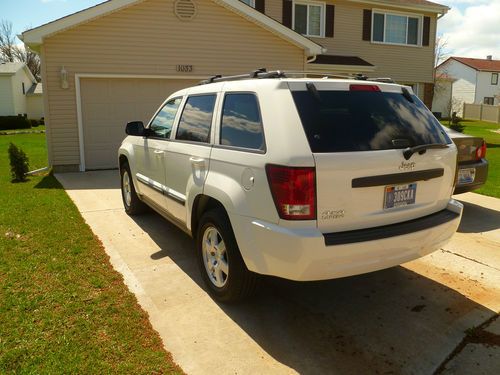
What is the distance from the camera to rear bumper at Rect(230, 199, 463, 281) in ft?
9.71

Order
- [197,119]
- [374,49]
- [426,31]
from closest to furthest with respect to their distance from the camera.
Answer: [197,119] → [374,49] → [426,31]

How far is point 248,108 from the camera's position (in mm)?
3562

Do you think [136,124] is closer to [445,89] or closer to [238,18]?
[238,18]

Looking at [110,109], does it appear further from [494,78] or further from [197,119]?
[494,78]

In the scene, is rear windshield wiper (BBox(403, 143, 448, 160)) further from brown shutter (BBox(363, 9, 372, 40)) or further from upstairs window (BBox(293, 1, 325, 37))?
brown shutter (BBox(363, 9, 372, 40))

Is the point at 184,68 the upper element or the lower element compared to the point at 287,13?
lower

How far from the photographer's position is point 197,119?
4.37 m

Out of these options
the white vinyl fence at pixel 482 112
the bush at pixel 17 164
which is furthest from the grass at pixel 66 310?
the white vinyl fence at pixel 482 112

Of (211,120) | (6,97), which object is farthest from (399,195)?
(6,97)

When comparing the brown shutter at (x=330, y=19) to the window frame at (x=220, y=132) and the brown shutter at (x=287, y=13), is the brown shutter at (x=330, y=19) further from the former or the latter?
the window frame at (x=220, y=132)

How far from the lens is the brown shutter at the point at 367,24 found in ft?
61.6

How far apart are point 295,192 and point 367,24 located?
18.1m

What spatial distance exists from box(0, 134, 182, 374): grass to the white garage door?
5689mm

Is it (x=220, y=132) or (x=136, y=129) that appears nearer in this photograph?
(x=220, y=132)
